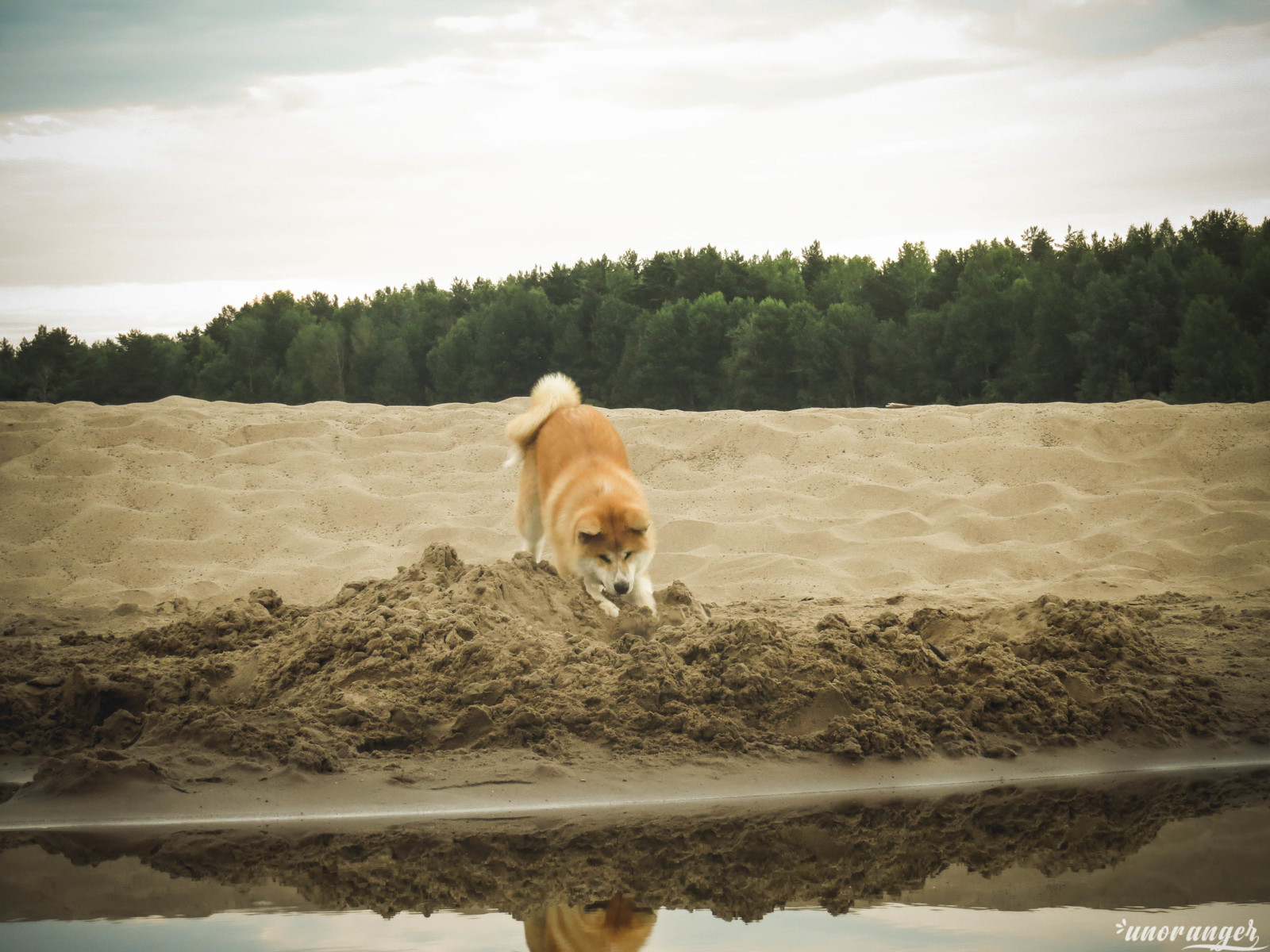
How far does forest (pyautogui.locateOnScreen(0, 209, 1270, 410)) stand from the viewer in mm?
27969

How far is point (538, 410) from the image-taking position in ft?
23.6

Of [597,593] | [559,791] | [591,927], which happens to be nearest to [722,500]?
[597,593]

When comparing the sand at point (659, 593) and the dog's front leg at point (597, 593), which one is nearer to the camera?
the sand at point (659, 593)

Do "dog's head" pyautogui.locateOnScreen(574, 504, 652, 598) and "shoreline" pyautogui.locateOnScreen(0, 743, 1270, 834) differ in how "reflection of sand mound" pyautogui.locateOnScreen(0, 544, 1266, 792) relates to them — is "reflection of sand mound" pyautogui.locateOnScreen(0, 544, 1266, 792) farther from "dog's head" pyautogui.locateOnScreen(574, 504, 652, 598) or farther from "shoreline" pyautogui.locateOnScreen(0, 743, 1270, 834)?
"dog's head" pyautogui.locateOnScreen(574, 504, 652, 598)

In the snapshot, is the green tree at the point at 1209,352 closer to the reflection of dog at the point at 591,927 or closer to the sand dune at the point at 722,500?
the sand dune at the point at 722,500

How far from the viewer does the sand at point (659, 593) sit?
435cm

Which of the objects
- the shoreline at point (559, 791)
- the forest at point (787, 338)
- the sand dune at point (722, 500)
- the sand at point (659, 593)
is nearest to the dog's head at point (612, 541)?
the sand at point (659, 593)

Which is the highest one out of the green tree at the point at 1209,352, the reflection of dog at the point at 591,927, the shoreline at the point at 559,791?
the green tree at the point at 1209,352

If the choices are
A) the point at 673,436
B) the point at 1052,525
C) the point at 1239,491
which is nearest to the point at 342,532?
the point at 673,436

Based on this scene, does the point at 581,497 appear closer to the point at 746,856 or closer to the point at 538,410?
the point at 538,410

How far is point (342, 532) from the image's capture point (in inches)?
336

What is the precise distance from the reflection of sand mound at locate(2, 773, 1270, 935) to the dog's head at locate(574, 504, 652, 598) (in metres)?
2.18

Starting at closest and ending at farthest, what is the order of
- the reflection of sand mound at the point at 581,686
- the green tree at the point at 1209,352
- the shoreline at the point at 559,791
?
the shoreline at the point at 559,791, the reflection of sand mound at the point at 581,686, the green tree at the point at 1209,352

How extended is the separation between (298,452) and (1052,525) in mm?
6906
